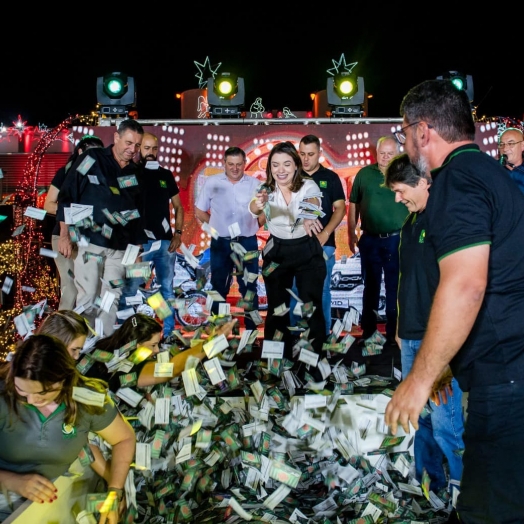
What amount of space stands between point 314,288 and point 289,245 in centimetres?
32

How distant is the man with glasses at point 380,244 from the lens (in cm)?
455

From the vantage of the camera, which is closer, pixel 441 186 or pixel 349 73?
pixel 441 186

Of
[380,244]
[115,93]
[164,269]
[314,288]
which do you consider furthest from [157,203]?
[380,244]

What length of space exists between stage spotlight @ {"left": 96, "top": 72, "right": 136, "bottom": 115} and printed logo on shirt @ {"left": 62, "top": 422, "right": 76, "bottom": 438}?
434 centimetres

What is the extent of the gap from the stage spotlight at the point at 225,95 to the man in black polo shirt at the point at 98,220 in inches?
85.5

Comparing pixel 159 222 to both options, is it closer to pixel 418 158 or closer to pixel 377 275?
pixel 377 275

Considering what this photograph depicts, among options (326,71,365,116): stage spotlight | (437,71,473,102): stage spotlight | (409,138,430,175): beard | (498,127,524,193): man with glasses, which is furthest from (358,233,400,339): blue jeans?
(409,138,430,175): beard

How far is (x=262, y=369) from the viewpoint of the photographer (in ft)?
12.2

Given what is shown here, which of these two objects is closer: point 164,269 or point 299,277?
point 299,277

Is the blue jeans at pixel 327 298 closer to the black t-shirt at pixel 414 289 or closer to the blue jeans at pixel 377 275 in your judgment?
the blue jeans at pixel 377 275

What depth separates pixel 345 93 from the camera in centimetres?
601

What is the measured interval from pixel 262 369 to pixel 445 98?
2.35 metres

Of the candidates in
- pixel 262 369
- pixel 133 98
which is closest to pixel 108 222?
pixel 262 369

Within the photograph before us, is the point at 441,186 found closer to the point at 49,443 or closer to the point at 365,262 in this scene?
the point at 49,443
